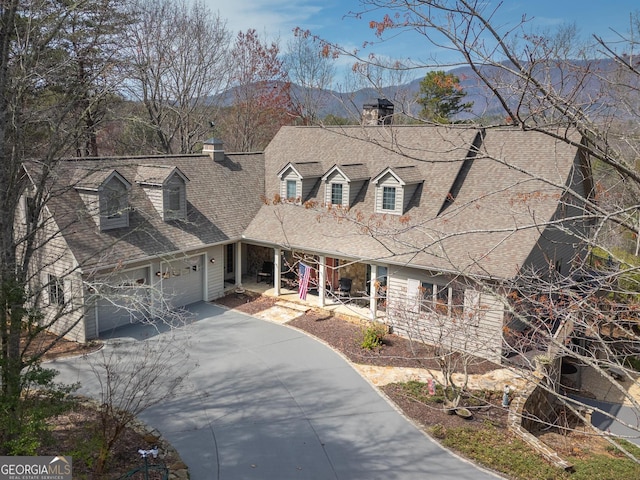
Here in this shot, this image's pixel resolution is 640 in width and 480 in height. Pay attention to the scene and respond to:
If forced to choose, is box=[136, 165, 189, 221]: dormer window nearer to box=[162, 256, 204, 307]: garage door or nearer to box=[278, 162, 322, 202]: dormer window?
box=[162, 256, 204, 307]: garage door

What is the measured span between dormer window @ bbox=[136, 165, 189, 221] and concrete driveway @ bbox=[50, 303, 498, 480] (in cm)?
477

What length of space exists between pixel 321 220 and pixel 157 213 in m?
6.17

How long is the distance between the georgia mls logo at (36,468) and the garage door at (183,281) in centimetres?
1007

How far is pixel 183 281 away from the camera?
19188 millimetres

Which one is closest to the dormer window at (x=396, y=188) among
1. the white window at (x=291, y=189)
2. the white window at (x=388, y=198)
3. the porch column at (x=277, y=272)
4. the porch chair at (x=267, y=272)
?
the white window at (x=388, y=198)

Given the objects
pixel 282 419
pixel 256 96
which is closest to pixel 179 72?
pixel 256 96

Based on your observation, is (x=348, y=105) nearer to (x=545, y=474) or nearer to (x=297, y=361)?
(x=545, y=474)

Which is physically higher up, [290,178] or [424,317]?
[290,178]

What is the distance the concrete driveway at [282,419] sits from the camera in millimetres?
10047

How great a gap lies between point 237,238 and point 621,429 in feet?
46.4

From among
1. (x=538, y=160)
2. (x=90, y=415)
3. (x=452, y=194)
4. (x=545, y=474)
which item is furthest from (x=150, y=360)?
(x=538, y=160)

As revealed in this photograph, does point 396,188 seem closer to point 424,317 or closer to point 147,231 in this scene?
point 424,317

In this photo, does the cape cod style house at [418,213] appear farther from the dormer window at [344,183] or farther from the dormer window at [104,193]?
the dormer window at [104,193]

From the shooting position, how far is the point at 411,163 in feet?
66.5
